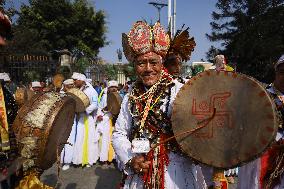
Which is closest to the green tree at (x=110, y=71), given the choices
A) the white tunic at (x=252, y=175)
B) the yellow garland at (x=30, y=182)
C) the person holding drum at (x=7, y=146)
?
the white tunic at (x=252, y=175)

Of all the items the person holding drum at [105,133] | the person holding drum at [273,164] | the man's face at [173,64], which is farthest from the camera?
the person holding drum at [105,133]

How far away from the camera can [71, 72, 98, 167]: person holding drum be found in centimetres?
779

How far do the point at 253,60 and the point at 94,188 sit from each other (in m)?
16.4

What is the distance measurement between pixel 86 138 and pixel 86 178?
4.27 ft

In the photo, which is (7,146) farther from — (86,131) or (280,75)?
(86,131)

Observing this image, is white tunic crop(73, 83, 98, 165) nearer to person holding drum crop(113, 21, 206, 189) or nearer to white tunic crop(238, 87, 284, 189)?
white tunic crop(238, 87, 284, 189)

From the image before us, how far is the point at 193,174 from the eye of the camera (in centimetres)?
271

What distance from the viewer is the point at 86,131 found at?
8.13 m

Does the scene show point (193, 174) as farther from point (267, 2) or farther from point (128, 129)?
point (267, 2)

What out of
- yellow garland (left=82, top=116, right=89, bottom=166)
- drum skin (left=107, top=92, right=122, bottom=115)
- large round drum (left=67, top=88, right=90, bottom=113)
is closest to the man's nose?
large round drum (left=67, top=88, right=90, bottom=113)

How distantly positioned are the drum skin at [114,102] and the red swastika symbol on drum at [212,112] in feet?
17.6

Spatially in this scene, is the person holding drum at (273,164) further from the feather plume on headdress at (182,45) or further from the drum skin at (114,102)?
the drum skin at (114,102)

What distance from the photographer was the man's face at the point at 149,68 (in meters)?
2.79

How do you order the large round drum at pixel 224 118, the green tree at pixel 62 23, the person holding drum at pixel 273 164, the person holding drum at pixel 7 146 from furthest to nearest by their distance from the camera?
the green tree at pixel 62 23, the person holding drum at pixel 273 164, the person holding drum at pixel 7 146, the large round drum at pixel 224 118
